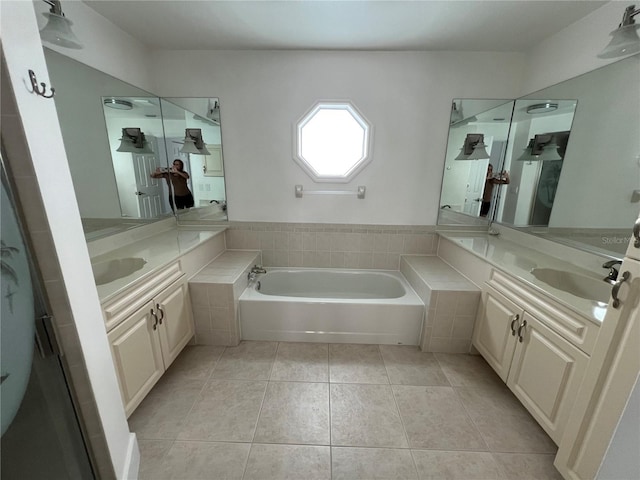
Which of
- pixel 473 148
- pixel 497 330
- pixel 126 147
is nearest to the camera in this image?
pixel 497 330

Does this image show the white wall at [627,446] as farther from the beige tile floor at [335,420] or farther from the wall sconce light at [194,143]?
the wall sconce light at [194,143]

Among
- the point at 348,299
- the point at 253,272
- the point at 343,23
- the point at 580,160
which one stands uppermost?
the point at 343,23

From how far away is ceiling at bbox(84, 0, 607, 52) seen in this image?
1.56 meters

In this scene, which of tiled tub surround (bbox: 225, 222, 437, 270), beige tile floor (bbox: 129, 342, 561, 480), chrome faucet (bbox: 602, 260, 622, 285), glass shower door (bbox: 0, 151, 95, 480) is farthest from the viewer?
tiled tub surround (bbox: 225, 222, 437, 270)

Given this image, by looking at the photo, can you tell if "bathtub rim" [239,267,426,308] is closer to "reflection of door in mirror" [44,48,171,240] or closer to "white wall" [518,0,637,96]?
"reflection of door in mirror" [44,48,171,240]

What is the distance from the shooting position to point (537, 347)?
1284 mm

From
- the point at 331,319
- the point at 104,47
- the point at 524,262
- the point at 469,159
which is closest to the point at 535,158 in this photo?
the point at 469,159

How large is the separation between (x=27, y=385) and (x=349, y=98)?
2.56 metres

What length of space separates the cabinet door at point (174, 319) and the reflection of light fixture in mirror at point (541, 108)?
3065 mm

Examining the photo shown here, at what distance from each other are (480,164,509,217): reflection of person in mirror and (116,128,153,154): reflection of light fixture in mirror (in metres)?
3.10

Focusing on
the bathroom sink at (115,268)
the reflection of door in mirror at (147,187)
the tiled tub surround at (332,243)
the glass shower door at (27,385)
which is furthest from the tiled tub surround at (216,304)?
the glass shower door at (27,385)

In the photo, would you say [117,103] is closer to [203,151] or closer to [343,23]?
[203,151]

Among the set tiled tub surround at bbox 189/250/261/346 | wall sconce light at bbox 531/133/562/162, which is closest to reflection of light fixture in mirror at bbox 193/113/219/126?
tiled tub surround at bbox 189/250/261/346

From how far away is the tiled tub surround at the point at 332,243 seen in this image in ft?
8.30
